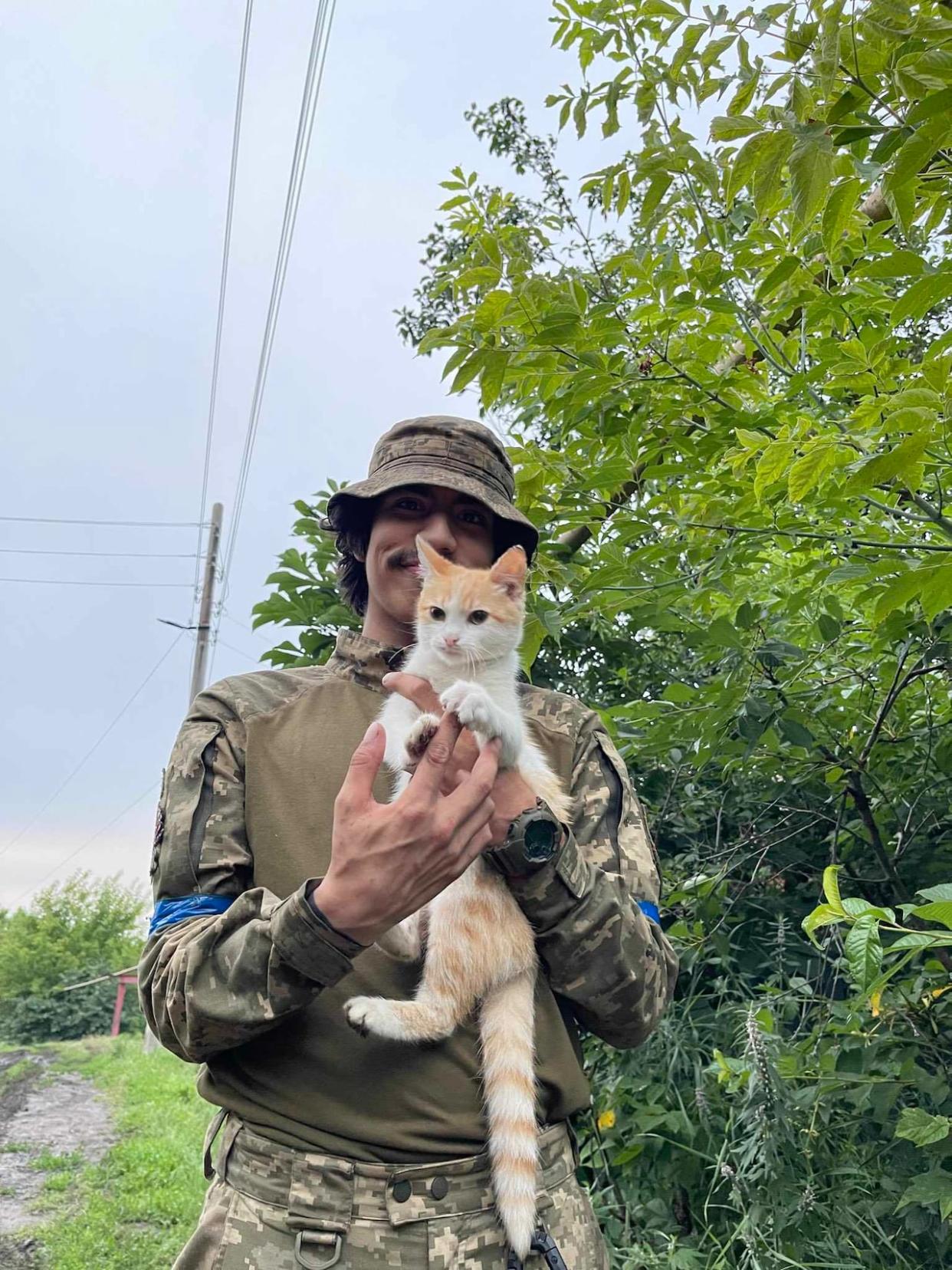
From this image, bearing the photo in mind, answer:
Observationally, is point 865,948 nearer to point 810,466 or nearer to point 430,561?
point 810,466

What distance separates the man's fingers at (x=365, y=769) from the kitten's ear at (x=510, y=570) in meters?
0.83

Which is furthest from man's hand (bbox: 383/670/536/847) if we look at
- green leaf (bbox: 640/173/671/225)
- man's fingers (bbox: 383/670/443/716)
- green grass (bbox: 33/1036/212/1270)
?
green grass (bbox: 33/1036/212/1270)

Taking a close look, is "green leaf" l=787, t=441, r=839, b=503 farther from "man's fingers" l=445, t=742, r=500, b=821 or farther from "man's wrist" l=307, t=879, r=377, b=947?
"man's wrist" l=307, t=879, r=377, b=947

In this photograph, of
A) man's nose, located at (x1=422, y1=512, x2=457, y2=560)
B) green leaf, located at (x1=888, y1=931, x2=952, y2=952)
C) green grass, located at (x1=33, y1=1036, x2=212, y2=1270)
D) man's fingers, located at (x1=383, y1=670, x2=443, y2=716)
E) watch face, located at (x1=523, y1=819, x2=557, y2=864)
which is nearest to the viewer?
green leaf, located at (x1=888, y1=931, x2=952, y2=952)

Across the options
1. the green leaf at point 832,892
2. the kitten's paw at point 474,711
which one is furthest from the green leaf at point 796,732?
the kitten's paw at point 474,711

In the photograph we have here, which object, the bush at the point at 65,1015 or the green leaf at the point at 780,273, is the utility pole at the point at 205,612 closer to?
the bush at the point at 65,1015

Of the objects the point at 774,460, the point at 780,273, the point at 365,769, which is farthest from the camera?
the point at 780,273

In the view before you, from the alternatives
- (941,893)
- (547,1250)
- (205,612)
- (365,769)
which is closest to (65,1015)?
(205,612)

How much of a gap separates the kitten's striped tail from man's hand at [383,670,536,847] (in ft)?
1.37

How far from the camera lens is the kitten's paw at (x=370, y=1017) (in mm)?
1712

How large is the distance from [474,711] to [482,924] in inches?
20.3

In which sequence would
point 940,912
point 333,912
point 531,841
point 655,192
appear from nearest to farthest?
point 940,912 < point 333,912 < point 531,841 < point 655,192

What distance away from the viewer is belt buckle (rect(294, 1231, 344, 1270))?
157 cm

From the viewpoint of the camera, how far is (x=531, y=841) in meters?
1.77
